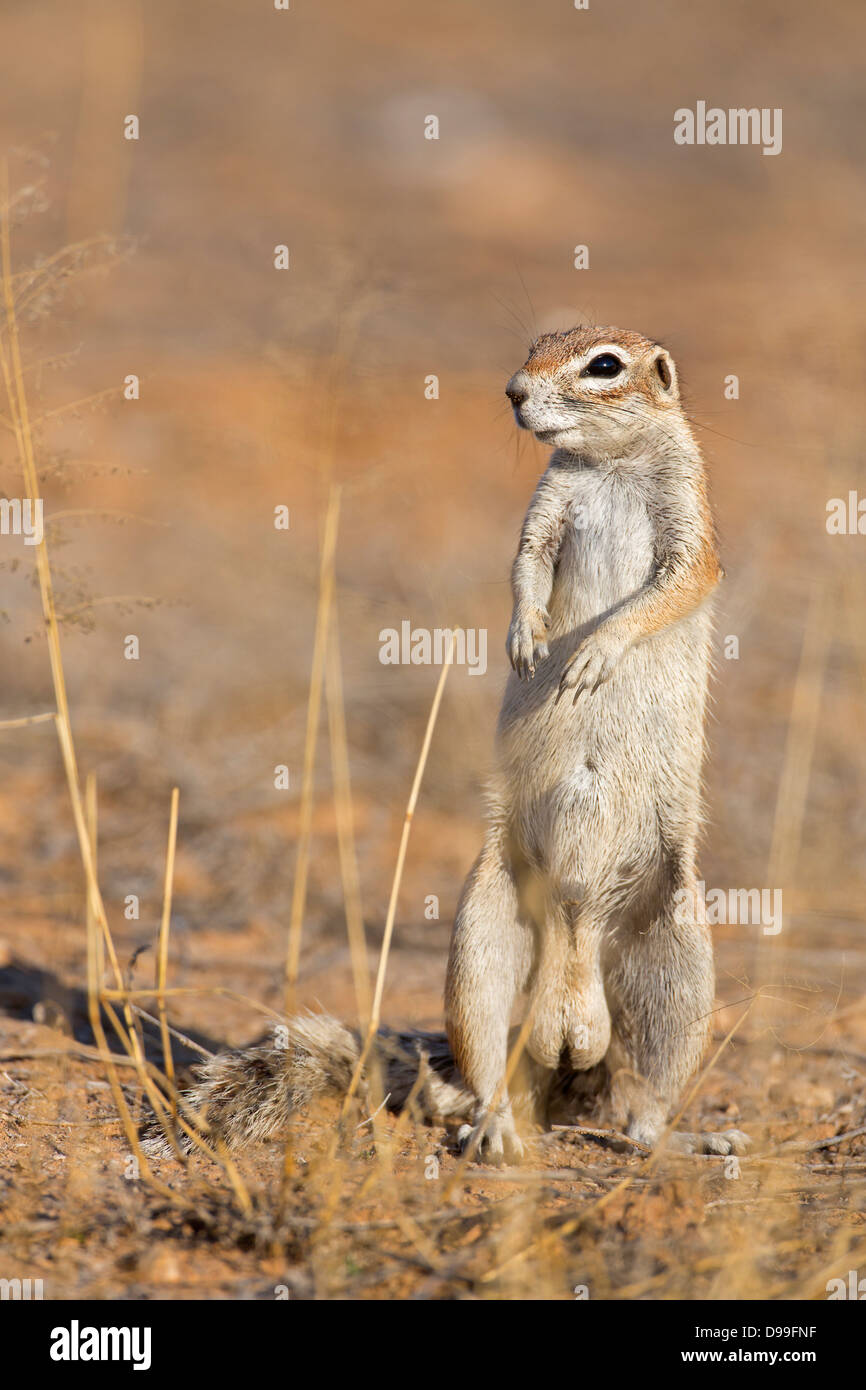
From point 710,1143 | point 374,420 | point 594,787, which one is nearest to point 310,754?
point 594,787

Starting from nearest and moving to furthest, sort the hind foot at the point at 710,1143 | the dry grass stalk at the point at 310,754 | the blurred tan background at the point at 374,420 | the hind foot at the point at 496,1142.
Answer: the dry grass stalk at the point at 310,754
the hind foot at the point at 496,1142
the hind foot at the point at 710,1143
the blurred tan background at the point at 374,420

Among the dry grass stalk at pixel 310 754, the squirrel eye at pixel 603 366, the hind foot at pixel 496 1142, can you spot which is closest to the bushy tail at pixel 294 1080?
the hind foot at pixel 496 1142

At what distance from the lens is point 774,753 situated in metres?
9.01

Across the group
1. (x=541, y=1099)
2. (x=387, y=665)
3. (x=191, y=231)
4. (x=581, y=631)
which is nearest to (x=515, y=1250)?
(x=541, y=1099)

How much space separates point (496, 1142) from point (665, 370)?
268cm

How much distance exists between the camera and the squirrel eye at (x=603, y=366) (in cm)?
443

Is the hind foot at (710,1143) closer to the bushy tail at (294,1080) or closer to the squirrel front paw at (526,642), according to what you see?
the bushy tail at (294,1080)

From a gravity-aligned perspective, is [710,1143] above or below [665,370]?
below

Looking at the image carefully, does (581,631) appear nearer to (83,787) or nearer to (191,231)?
(83,787)

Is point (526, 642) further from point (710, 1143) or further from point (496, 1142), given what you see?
point (710, 1143)

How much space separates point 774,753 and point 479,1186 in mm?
5532

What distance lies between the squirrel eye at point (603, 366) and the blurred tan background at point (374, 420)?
499 millimetres

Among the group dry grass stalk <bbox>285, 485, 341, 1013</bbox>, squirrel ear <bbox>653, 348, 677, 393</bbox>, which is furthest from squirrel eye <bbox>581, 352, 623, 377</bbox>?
dry grass stalk <bbox>285, 485, 341, 1013</bbox>

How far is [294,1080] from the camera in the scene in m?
4.33
